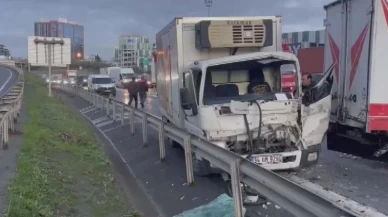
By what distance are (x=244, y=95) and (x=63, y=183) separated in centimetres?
360

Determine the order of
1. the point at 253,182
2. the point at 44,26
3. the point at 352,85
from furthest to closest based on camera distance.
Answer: the point at 44,26
the point at 352,85
the point at 253,182

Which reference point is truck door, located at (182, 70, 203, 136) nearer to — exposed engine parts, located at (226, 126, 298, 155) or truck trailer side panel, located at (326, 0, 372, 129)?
exposed engine parts, located at (226, 126, 298, 155)

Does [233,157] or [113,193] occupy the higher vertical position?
[233,157]

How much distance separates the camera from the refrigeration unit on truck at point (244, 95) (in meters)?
8.93

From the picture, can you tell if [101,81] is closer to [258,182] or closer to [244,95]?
[244,95]

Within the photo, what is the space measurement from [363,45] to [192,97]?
3.25 metres

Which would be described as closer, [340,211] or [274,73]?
[340,211]

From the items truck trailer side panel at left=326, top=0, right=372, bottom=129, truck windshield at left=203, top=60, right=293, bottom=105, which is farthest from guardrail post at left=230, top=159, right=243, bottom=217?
truck trailer side panel at left=326, top=0, right=372, bottom=129

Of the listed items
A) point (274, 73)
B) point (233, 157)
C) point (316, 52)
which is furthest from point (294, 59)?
point (316, 52)

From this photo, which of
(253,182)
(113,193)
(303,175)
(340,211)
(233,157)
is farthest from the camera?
(303,175)

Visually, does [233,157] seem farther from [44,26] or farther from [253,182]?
[44,26]

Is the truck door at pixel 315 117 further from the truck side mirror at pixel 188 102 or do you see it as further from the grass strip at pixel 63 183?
the grass strip at pixel 63 183

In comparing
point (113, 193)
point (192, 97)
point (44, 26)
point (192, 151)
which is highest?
point (44, 26)

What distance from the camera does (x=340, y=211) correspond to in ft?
13.0
